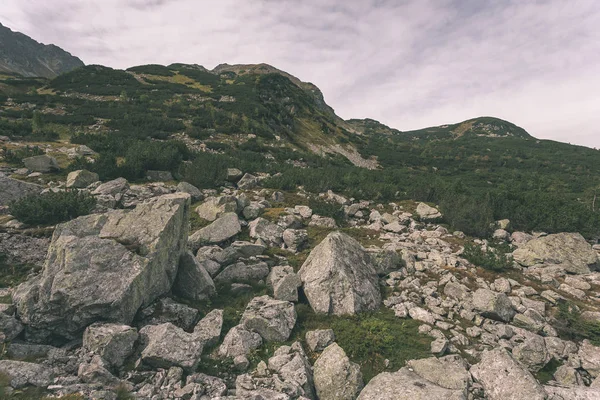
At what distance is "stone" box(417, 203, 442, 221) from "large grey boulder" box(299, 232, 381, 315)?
10112mm

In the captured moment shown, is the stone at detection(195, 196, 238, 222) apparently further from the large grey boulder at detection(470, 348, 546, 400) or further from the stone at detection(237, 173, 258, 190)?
the large grey boulder at detection(470, 348, 546, 400)

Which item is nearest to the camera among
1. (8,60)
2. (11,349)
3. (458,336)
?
(11,349)

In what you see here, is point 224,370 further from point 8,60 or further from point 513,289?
point 8,60

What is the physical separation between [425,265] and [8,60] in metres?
216

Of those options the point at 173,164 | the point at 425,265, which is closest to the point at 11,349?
the point at 425,265

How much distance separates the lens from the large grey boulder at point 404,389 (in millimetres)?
5492

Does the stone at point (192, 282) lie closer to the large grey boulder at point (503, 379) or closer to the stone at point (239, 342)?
the stone at point (239, 342)

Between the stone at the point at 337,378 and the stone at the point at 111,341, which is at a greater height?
the stone at the point at 111,341

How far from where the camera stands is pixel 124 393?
5.14 m

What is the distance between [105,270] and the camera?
711cm

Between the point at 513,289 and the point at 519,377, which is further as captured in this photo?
the point at 513,289

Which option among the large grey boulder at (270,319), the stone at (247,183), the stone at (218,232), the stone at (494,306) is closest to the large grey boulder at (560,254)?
the stone at (494,306)

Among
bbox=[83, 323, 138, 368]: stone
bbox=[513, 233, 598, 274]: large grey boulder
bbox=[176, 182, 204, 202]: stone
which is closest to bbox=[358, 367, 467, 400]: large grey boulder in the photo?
bbox=[83, 323, 138, 368]: stone

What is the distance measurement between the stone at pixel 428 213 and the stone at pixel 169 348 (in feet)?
54.5
